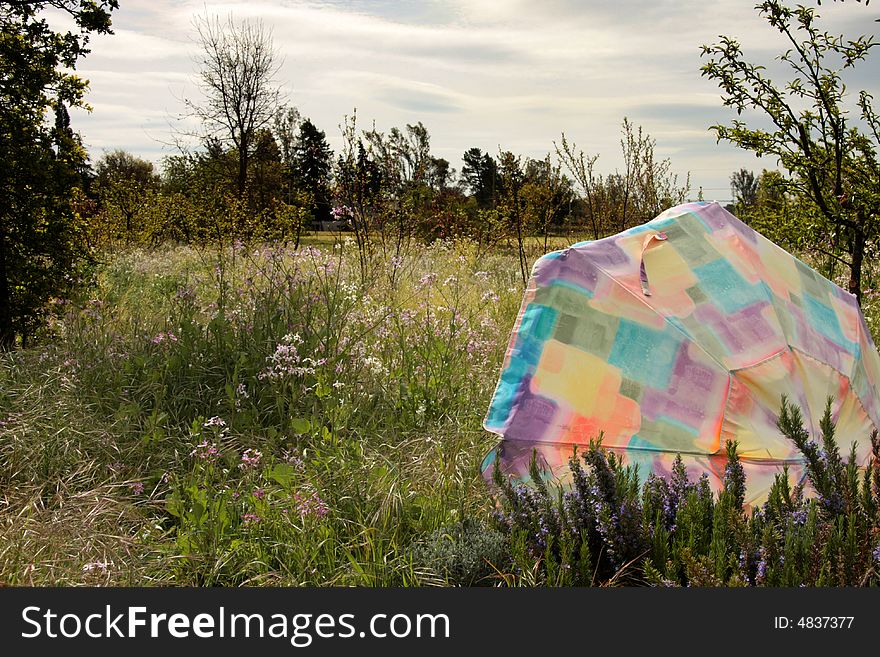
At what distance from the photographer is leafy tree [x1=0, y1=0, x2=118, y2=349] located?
6.40 meters

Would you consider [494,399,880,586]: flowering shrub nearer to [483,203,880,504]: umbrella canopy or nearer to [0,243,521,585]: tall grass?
[483,203,880,504]: umbrella canopy

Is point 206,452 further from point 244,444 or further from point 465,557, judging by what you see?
point 465,557

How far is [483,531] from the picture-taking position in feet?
9.53

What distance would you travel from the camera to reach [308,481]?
3482 mm

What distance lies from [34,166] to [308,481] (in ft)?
15.3

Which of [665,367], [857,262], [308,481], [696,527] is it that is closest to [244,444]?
[308,481]

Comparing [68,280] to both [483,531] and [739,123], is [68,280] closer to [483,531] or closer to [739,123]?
[483,531]

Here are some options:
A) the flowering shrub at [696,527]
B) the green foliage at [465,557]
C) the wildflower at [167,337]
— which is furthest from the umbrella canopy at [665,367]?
the wildflower at [167,337]

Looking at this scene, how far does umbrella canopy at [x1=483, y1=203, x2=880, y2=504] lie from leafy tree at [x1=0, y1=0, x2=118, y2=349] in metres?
5.17

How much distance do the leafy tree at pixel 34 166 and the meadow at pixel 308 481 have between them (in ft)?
3.03

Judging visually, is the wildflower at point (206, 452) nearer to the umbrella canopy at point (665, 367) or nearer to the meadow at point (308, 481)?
the meadow at point (308, 481)

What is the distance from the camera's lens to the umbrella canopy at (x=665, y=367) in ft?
9.65

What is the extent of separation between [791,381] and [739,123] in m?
3.23

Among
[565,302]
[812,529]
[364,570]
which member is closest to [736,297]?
[565,302]
